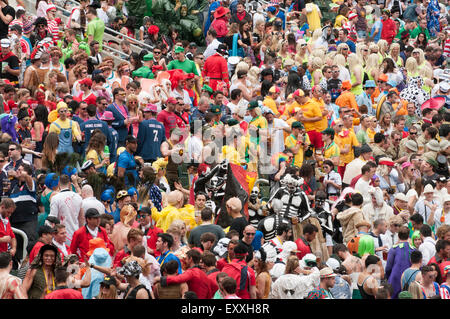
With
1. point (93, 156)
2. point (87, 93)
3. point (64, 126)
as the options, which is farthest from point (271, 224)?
point (87, 93)

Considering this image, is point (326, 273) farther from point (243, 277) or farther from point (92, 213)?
point (92, 213)

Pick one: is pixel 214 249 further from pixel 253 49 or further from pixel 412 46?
pixel 412 46

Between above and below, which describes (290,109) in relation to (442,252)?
above

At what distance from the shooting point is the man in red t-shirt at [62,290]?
12359 millimetres

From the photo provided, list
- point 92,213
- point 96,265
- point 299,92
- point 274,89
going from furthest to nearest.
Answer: point 274,89 < point 299,92 < point 92,213 < point 96,265

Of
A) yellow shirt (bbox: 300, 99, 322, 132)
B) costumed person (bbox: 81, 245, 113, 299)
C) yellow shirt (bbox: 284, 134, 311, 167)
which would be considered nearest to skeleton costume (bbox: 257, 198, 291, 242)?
costumed person (bbox: 81, 245, 113, 299)

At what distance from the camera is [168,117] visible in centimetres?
2008

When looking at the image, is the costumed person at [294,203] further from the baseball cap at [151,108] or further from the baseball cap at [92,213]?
the baseball cap at [151,108]

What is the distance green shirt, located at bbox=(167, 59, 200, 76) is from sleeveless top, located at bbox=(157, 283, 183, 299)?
9.66 m

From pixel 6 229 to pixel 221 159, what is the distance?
4225mm

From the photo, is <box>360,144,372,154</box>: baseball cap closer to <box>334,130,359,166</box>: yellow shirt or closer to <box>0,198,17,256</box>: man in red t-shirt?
<box>334,130,359,166</box>: yellow shirt

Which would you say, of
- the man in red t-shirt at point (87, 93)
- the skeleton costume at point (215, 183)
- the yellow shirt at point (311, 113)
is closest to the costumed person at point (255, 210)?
the skeleton costume at point (215, 183)

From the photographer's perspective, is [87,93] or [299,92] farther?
[299,92]

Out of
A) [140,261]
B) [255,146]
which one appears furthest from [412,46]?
[140,261]
